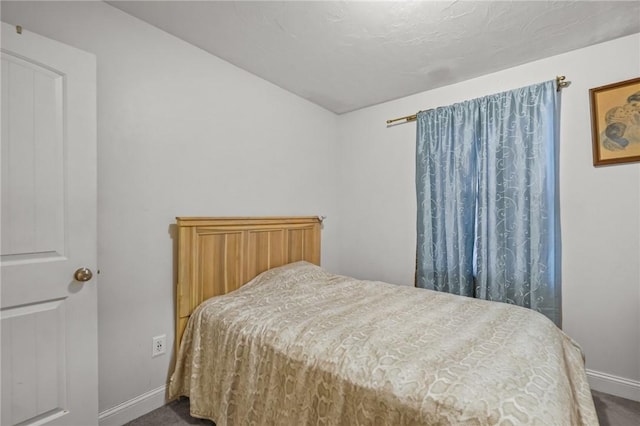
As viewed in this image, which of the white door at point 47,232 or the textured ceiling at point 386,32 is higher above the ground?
the textured ceiling at point 386,32

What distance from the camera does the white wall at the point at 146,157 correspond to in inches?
65.4

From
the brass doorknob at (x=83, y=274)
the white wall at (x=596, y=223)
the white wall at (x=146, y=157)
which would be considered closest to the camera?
the brass doorknob at (x=83, y=274)

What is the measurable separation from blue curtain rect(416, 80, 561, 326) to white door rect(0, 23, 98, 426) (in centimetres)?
251

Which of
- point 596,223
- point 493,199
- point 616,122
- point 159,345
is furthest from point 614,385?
point 159,345

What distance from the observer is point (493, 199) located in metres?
2.36

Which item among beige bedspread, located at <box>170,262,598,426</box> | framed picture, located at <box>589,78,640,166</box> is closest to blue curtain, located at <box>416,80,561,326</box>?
framed picture, located at <box>589,78,640,166</box>

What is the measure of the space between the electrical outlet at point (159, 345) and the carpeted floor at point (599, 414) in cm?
35

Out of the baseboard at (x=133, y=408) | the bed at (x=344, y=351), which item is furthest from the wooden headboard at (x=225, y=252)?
the baseboard at (x=133, y=408)

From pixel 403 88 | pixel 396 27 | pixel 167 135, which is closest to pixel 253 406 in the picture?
pixel 167 135

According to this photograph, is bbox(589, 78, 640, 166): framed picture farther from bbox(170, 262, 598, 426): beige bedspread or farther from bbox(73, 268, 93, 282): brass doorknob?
bbox(73, 268, 93, 282): brass doorknob

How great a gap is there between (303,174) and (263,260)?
104 centimetres

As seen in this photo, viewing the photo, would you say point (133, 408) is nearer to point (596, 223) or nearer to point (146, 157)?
point (146, 157)

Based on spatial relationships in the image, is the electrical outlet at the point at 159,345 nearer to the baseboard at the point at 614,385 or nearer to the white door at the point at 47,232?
the white door at the point at 47,232

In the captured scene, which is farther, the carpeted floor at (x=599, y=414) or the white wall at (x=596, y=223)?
the white wall at (x=596, y=223)
